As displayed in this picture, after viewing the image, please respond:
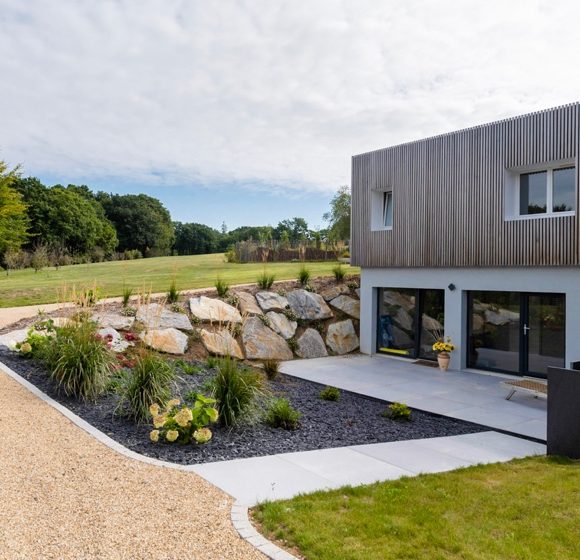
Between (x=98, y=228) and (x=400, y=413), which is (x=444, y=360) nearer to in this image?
(x=400, y=413)

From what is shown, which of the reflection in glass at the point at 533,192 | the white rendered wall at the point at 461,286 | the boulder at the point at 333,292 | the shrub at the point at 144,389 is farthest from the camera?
the boulder at the point at 333,292

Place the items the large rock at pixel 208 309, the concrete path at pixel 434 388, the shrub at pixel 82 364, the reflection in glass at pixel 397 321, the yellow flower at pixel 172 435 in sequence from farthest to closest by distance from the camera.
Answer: the reflection in glass at pixel 397 321
the large rock at pixel 208 309
the concrete path at pixel 434 388
the shrub at pixel 82 364
the yellow flower at pixel 172 435

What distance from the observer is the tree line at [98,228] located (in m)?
23.5

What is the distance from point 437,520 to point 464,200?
8503mm

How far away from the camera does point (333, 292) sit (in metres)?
13.9

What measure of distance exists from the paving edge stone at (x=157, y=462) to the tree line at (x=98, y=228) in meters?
10.8

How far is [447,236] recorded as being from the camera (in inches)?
437

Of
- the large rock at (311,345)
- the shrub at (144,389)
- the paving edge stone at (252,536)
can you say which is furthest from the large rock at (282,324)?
the paving edge stone at (252,536)

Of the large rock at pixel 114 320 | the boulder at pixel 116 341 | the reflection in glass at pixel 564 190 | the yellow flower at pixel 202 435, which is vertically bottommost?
the yellow flower at pixel 202 435

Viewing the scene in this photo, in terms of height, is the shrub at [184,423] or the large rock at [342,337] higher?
the shrub at [184,423]

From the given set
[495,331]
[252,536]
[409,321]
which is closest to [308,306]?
[409,321]

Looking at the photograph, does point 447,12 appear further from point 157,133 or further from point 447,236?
point 157,133

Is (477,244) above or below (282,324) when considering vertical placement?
above

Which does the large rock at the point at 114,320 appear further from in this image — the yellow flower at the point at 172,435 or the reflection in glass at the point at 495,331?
the reflection in glass at the point at 495,331
